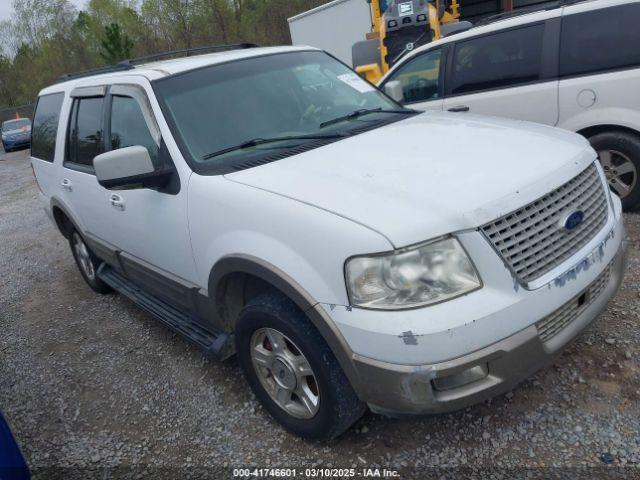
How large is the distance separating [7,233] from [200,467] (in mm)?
7152

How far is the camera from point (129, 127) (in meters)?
3.39

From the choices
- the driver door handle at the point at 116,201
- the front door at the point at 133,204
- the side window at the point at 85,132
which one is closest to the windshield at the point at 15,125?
the side window at the point at 85,132

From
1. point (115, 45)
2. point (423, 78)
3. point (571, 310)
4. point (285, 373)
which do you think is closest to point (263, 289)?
point (285, 373)

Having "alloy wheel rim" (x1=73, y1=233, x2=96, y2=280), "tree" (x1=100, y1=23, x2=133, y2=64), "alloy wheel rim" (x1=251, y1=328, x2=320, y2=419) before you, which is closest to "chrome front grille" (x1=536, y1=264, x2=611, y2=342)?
"alloy wheel rim" (x1=251, y1=328, x2=320, y2=419)

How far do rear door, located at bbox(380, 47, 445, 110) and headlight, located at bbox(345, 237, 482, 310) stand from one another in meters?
3.78

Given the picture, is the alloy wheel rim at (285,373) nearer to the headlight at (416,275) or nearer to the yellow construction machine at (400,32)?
the headlight at (416,275)

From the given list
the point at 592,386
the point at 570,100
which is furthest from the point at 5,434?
the point at 570,100

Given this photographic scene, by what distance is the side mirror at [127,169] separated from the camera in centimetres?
278

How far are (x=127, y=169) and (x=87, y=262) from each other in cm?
258

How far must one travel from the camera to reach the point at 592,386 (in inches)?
109

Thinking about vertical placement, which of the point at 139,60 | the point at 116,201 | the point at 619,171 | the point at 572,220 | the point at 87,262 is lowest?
the point at 87,262

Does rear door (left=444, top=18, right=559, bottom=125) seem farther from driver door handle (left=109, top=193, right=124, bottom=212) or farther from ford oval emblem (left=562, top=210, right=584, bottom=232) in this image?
driver door handle (left=109, top=193, right=124, bottom=212)

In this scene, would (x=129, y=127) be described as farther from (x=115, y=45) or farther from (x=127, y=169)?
(x=115, y=45)

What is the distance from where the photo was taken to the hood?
207 cm
